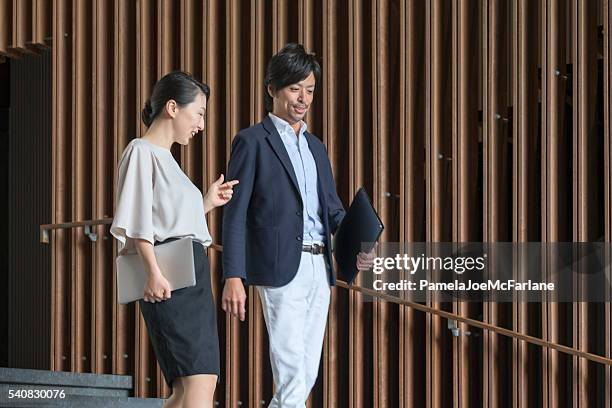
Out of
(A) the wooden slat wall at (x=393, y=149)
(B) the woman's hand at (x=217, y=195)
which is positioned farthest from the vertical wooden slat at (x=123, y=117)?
(B) the woman's hand at (x=217, y=195)

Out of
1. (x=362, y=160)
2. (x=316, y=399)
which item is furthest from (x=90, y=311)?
(x=362, y=160)

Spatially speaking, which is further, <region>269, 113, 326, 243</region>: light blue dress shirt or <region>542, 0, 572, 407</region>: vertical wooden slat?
<region>542, 0, 572, 407</region>: vertical wooden slat

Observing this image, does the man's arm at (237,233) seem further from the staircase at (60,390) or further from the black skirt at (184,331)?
the staircase at (60,390)

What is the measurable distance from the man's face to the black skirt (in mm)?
751

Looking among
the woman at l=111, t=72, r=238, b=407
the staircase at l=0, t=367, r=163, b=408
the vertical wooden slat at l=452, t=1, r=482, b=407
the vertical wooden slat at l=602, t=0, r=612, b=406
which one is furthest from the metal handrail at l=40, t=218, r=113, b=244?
the woman at l=111, t=72, r=238, b=407

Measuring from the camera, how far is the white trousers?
12.2 ft

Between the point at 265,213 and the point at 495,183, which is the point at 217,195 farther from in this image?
the point at 495,183

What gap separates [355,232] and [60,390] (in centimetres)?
215

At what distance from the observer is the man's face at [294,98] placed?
381 centimetres

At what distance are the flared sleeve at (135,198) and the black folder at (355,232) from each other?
2.25 feet

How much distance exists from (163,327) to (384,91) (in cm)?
241

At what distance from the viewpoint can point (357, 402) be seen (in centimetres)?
538

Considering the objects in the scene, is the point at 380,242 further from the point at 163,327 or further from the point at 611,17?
the point at 163,327

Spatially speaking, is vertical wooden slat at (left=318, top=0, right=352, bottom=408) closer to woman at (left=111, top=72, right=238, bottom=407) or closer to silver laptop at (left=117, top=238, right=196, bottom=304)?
woman at (left=111, top=72, right=238, bottom=407)
